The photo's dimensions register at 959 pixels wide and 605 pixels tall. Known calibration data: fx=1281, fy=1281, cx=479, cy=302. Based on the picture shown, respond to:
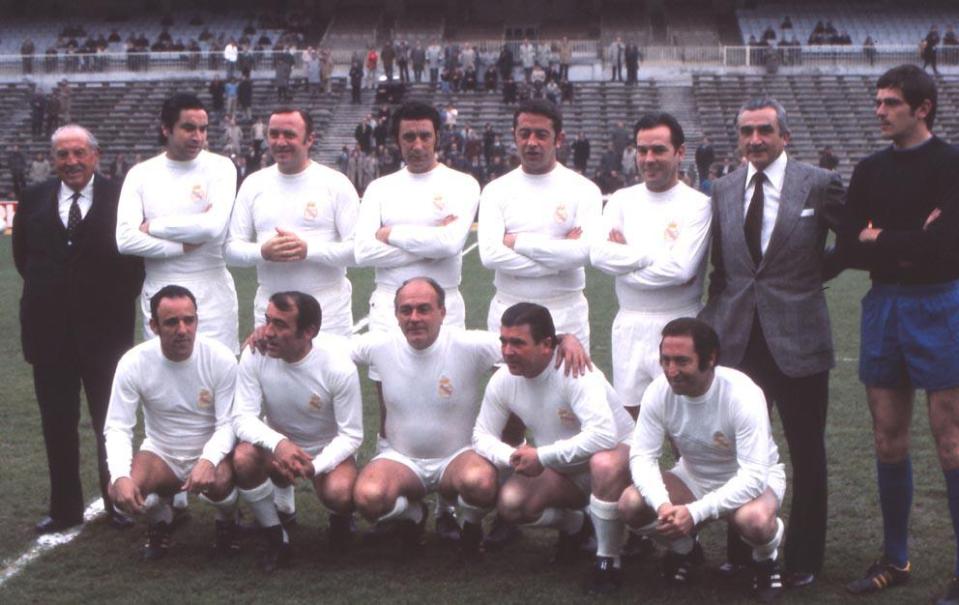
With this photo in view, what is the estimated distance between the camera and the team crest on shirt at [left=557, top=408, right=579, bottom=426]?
6.23 meters

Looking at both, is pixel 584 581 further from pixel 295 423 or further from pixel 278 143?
pixel 278 143

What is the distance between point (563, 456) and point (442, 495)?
2.27 ft

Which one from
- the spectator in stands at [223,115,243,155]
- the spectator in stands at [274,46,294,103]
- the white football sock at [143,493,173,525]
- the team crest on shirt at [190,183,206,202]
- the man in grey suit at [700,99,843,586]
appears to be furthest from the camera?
the spectator in stands at [274,46,294,103]

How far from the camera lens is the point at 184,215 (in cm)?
691

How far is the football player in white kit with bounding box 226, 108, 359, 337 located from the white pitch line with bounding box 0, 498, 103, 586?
4.78ft

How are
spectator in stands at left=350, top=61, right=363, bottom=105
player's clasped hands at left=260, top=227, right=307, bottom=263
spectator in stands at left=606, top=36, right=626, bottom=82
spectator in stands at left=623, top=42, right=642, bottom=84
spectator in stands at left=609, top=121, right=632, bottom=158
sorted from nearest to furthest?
player's clasped hands at left=260, top=227, right=307, bottom=263, spectator in stands at left=609, top=121, right=632, bottom=158, spectator in stands at left=350, top=61, right=363, bottom=105, spectator in stands at left=623, top=42, right=642, bottom=84, spectator in stands at left=606, top=36, right=626, bottom=82

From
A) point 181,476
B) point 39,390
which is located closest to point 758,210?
point 181,476

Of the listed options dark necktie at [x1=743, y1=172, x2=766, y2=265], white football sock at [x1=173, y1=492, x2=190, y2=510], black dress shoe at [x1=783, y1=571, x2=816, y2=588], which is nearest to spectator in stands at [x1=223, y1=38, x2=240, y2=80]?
white football sock at [x1=173, y1=492, x2=190, y2=510]

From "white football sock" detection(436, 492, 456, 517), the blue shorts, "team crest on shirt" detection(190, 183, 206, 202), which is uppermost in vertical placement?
"team crest on shirt" detection(190, 183, 206, 202)

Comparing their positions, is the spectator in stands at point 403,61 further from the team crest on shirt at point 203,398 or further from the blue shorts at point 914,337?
the blue shorts at point 914,337

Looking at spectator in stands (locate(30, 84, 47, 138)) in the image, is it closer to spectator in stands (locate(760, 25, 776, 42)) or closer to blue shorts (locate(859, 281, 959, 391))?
spectator in stands (locate(760, 25, 776, 42))

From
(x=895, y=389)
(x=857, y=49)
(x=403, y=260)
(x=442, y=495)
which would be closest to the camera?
(x=895, y=389)

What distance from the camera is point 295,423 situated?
255 inches

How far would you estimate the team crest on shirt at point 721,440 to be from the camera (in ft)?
19.1
